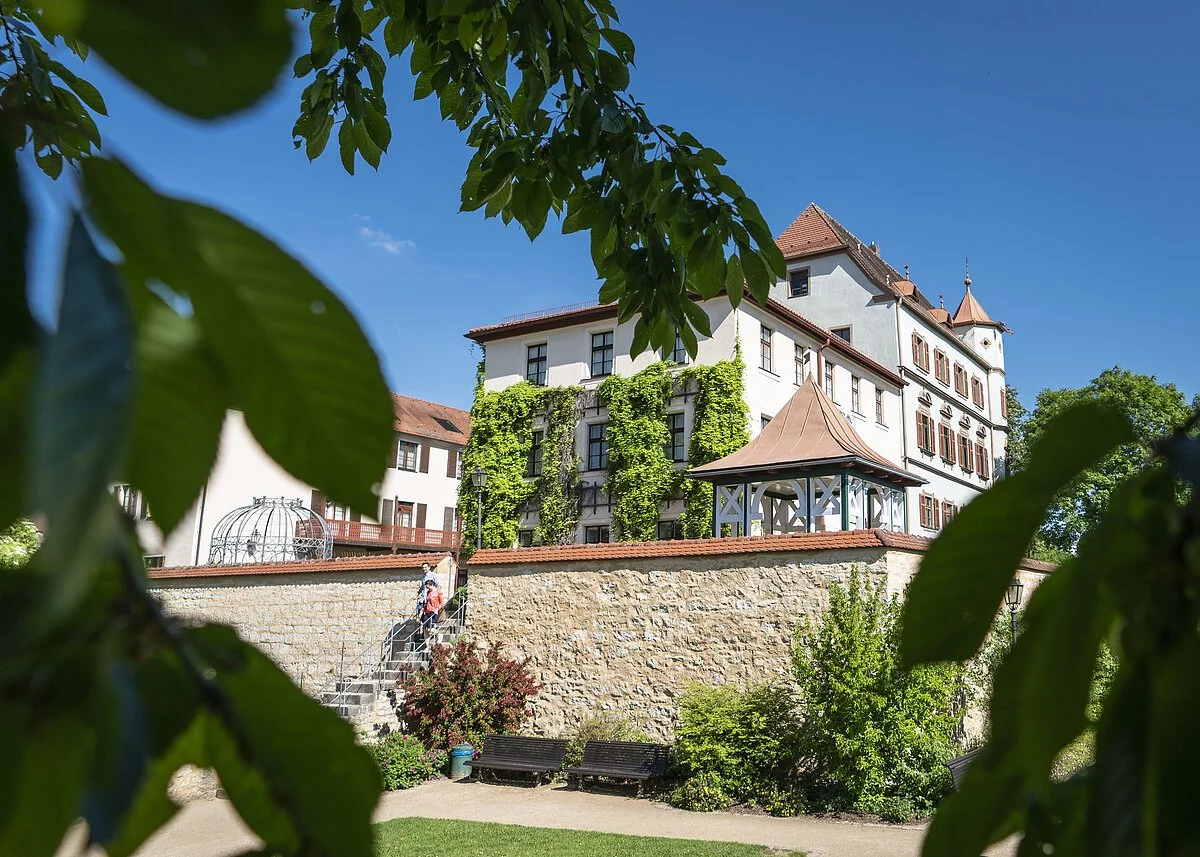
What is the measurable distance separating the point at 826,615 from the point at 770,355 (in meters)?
11.9

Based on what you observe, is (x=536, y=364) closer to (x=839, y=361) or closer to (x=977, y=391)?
(x=839, y=361)

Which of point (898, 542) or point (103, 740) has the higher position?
point (898, 542)

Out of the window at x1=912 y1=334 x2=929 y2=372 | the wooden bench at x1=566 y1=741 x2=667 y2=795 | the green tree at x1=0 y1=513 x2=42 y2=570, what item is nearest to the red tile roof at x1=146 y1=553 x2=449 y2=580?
the wooden bench at x1=566 y1=741 x2=667 y2=795

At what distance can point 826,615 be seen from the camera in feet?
36.7

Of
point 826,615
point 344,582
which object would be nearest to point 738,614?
point 826,615

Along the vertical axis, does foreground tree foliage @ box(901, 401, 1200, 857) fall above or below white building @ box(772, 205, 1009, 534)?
below

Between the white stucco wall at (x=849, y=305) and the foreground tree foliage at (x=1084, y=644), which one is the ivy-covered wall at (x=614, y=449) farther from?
the foreground tree foliage at (x=1084, y=644)

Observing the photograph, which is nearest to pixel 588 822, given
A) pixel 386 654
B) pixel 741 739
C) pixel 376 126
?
pixel 741 739

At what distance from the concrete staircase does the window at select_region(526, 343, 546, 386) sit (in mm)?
9643

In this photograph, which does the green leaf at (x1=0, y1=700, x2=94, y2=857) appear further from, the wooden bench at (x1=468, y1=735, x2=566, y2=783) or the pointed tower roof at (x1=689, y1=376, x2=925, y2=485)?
the pointed tower roof at (x1=689, y1=376, x2=925, y2=485)

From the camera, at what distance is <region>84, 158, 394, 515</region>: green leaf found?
1.13 feet

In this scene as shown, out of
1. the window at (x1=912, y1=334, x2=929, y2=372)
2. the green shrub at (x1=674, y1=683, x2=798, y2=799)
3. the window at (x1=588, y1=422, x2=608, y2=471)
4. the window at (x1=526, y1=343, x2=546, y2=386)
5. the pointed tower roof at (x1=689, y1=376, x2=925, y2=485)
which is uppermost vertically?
the window at (x1=912, y1=334, x2=929, y2=372)

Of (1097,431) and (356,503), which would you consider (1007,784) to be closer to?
(1097,431)

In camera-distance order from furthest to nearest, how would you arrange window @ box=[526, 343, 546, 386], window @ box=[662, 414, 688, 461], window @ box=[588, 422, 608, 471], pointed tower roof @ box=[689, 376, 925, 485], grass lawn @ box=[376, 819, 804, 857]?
window @ box=[526, 343, 546, 386]
window @ box=[588, 422, 608, 471]
window @ box=[662, 414, 688, 461]
pointed tower roof @ box=[689, 376, 925, 485]
grass lawn @ box=[376, 819, 804, 857]
